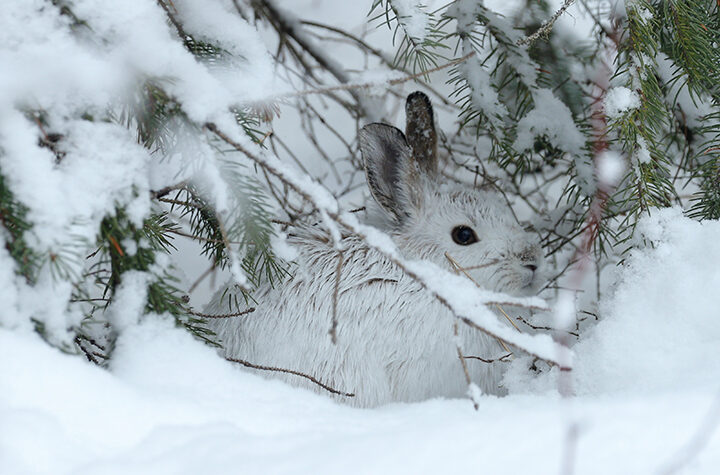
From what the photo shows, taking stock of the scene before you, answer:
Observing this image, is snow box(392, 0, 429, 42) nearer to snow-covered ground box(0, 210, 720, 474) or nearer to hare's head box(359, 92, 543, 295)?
hare's head box(359, 92, 543, 295)

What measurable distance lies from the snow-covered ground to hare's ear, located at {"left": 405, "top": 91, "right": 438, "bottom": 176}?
0.93 metres

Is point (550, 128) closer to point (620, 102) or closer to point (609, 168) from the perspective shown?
point (609, 168)

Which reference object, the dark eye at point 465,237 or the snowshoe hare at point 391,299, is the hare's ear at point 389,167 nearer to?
the snowshoe hare at point 391,299

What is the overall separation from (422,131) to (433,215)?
0.28 meters

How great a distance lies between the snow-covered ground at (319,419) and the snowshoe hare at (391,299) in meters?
0.30

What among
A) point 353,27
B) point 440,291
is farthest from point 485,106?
point 353,27

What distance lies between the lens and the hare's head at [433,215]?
2.19 meters

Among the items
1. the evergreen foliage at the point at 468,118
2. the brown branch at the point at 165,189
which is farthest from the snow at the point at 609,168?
the brown branch at the point at 165,189

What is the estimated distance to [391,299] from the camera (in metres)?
2.05

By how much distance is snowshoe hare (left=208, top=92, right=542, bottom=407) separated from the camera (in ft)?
6.44

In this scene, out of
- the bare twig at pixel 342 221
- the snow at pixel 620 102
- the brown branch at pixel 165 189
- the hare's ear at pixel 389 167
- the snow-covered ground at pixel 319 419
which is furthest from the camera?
the hare's ear at pixel 389 167

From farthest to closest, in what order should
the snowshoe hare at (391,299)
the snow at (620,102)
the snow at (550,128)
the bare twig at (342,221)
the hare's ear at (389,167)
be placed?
the snow at (550,128)
the hare's ear at (389,167)
the snowshoe hare at (391,299)
the snow at (620,102)
the bare twig at (342,221)

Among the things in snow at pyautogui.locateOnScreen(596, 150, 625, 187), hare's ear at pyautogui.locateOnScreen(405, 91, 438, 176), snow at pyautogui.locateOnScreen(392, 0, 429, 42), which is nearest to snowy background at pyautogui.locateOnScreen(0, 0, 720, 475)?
snow at pyautogui.locateOnScreen(596, 150, 625, 187)

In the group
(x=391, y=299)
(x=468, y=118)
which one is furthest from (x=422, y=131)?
(x=391, y=299)
